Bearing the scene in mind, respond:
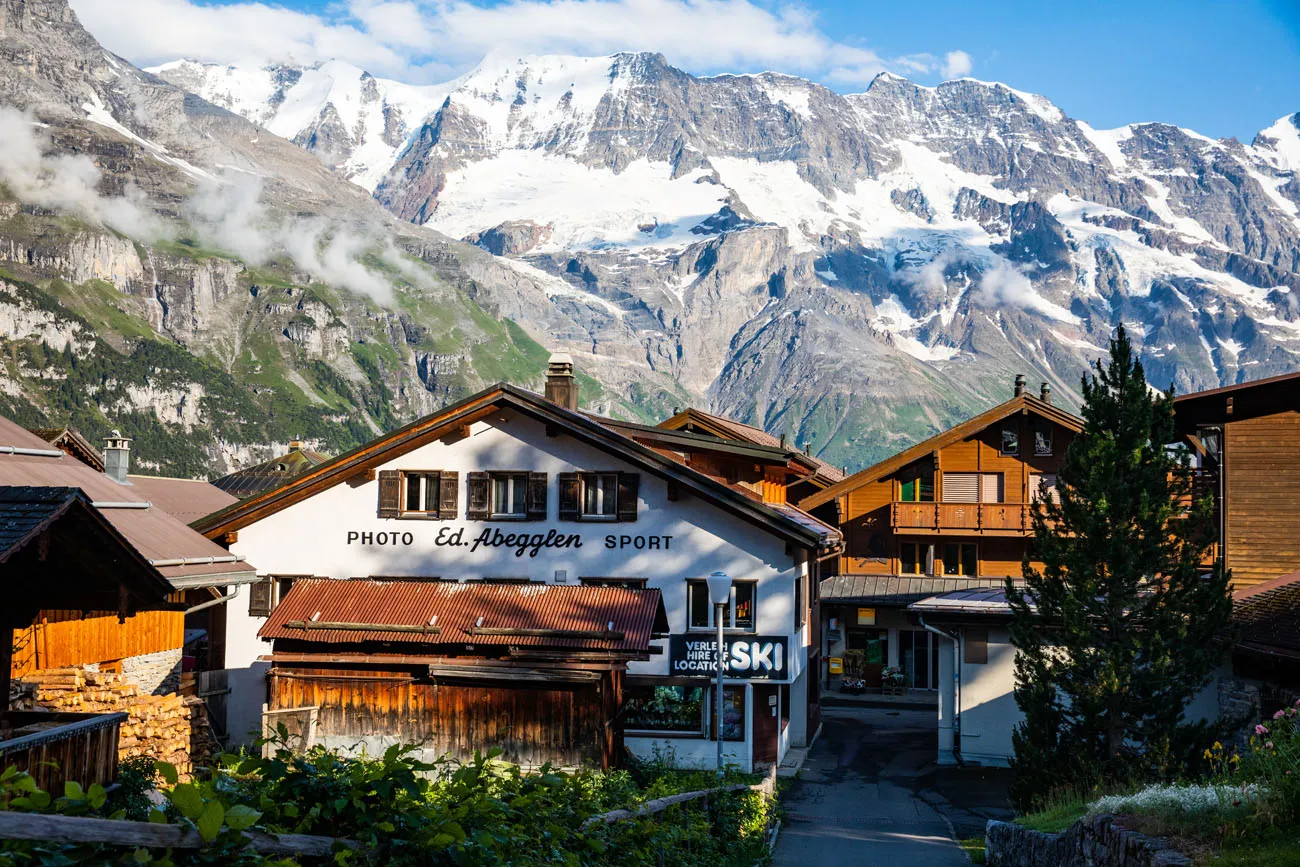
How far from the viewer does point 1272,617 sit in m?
25.8

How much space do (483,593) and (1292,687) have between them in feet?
50.6

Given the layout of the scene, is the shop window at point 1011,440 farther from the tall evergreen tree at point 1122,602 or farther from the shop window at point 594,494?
the tall evergreen tree at point 1122,602

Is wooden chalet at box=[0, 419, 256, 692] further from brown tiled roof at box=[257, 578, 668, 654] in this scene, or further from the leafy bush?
the leafy bush

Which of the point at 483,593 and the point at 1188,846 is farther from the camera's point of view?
the point at 483,593

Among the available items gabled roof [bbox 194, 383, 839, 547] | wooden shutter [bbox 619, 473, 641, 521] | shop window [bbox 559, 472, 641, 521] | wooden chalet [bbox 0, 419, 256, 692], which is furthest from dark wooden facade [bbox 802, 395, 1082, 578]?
wooden chalet [bbox 0, 419, 256, 692]

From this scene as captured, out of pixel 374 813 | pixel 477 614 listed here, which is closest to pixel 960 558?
pixel 477 614

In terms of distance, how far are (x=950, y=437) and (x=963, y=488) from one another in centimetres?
265

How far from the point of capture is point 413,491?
3331 centimetres

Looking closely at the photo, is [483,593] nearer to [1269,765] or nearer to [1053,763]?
[1053,763]

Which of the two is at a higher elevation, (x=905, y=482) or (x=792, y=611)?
(x=905, y=482)

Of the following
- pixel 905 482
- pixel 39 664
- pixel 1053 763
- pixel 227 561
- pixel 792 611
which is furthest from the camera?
pixel 905 482

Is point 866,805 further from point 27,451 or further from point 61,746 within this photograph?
point 61,746

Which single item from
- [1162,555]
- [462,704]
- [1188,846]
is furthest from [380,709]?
[1188,846]


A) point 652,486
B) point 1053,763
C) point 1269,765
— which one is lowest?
point 1053,763
